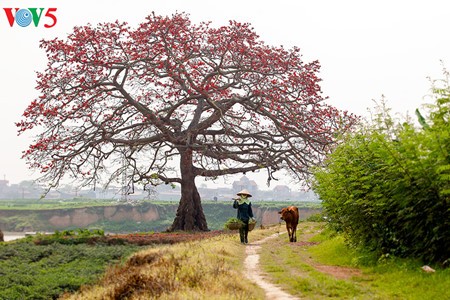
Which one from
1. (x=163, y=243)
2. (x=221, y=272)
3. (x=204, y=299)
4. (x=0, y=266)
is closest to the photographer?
(x=204, y=299)

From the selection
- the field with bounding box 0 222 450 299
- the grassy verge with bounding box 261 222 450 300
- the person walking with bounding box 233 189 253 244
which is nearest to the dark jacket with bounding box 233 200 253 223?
the person walking with bounding box 233 189 253 244

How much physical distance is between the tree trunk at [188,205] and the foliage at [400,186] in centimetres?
1771

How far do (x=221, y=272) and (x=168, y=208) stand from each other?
95.0 m

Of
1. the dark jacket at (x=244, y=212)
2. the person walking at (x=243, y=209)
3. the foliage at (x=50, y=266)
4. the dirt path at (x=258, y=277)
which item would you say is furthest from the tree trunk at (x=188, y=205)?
the dirt path at (x=258, y=277)

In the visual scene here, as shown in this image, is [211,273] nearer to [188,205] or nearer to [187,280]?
[187,280]

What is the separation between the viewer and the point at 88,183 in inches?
1233

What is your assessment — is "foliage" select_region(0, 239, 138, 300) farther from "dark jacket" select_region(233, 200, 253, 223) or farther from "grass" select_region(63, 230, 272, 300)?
"dark jacket" select_region(233, 200, 253, 223)

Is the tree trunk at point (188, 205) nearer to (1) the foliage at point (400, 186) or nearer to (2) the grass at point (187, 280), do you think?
(2) the grass at point (187, 280)

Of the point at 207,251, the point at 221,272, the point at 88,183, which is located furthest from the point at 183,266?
the point at 88,183

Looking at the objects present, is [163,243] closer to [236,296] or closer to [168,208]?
[236,296]

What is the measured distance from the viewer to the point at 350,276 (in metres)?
13.2

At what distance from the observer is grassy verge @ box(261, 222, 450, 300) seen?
422 inches

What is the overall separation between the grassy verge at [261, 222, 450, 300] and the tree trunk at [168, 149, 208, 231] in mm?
16137

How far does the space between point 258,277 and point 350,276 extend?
2.32 metres
